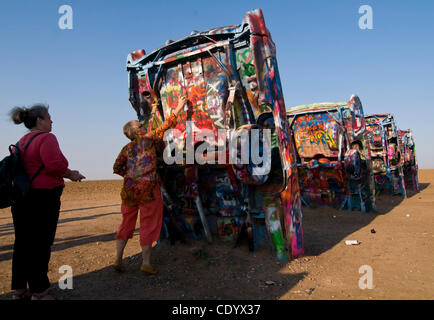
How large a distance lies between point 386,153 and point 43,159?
1210 centimetres

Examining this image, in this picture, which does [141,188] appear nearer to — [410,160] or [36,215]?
[36,215]

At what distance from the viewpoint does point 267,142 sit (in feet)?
12.9

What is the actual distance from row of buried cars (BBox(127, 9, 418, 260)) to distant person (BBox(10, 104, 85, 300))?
5.25 ft

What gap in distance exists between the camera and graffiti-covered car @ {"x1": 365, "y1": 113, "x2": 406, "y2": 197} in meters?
11.6

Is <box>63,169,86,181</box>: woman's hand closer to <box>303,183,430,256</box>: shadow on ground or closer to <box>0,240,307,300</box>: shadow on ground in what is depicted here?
<box>0,240,307,300</box>: shadow on ground

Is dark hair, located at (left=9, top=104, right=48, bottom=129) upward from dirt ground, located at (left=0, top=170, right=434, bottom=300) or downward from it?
upward

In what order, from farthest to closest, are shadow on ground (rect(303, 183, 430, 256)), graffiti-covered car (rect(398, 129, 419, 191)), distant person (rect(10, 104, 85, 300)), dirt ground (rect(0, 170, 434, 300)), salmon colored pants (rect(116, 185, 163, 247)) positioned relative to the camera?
graffiti-covered car (rect(398, 129, 419, 191)) → shadow on ground (rect(303, 183, 430, 256)) → salmon colored pants (rect(116, 185, 163, 247)) → dirt ground (rect(0, 170, 434, 300)) → distant person (rect(10, 104, 85, 300))

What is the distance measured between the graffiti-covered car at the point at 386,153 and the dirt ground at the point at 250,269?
6.49 meters

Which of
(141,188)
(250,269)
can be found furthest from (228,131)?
(250,269)

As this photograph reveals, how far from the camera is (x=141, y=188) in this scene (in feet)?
11.3

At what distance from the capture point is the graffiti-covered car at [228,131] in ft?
12.3

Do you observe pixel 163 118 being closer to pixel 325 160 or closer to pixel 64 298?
pixel 64 298

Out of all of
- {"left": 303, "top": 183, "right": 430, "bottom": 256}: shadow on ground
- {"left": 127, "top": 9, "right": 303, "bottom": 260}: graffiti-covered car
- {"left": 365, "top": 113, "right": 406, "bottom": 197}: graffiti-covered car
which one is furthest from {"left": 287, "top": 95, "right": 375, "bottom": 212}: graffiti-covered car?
{"left": 365, "top": 113, "right": 406, "bottom": 197}: graffiti-covered car

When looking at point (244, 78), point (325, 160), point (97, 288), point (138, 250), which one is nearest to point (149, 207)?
point (97, 288)
